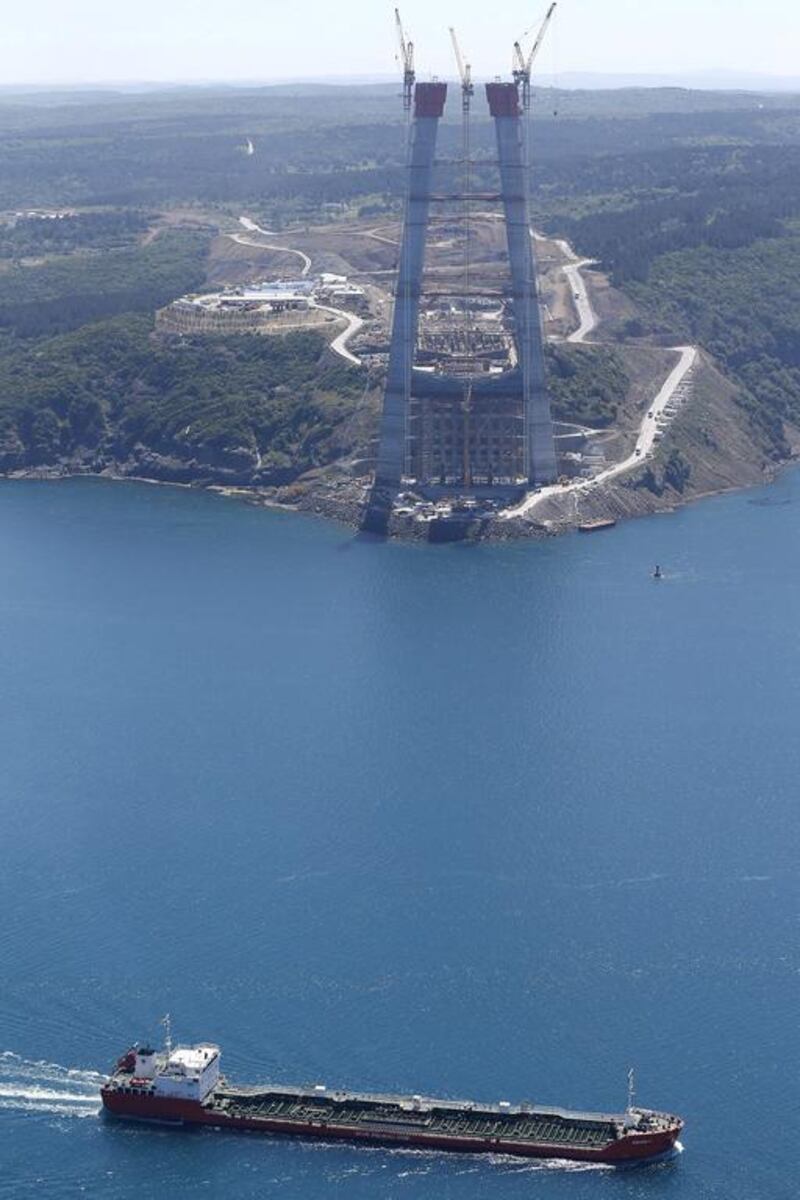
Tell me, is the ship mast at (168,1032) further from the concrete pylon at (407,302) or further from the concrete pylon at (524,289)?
the concrete pylon at (524,289)

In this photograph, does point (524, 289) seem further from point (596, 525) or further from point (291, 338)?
point (291, 338)

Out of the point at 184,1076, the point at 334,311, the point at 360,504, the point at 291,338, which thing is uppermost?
the point at 334,311

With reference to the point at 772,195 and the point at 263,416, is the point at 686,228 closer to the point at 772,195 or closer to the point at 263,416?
the point at 772,195

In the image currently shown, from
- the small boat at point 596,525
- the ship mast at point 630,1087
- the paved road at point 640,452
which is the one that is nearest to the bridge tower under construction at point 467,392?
the paved road at point 640,452

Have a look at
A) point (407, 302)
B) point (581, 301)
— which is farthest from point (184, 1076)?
point (581, 301)

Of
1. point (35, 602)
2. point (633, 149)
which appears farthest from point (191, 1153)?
point (633, 149)

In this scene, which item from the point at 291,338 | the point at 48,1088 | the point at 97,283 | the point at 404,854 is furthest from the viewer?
the point at 97,283
